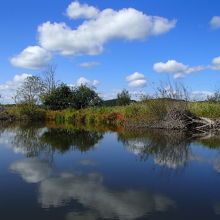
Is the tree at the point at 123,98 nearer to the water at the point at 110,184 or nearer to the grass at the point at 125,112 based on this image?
A: the grass at the point at 125,112

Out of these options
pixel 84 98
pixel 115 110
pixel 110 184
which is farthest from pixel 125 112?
pixel 110 184

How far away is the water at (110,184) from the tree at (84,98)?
92.8ft

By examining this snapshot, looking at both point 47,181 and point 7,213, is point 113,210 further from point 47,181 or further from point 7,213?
point 47,181

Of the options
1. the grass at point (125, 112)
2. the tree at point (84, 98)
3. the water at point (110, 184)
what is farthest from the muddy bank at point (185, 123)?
the tree at point (84, 98)

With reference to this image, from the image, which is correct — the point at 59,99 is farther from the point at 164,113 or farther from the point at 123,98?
the point at 164,113

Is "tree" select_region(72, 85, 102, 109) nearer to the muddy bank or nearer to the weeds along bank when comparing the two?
the weeds along bank

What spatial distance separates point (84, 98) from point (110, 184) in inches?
1296

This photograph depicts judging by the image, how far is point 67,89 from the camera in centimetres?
3934

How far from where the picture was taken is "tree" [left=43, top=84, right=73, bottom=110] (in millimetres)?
38500

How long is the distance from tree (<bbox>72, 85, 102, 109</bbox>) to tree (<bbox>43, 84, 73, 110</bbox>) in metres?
0.75

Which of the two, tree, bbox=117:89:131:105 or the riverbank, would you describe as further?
tree, bbox=117:89:131:105

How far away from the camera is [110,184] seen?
19.6ft

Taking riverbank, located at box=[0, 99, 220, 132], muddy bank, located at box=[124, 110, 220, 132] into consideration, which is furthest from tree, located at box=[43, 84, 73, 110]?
muddy bank, located at box=[124, 110, 220, 132]

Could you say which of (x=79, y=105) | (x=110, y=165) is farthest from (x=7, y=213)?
(x=79, y=105)
